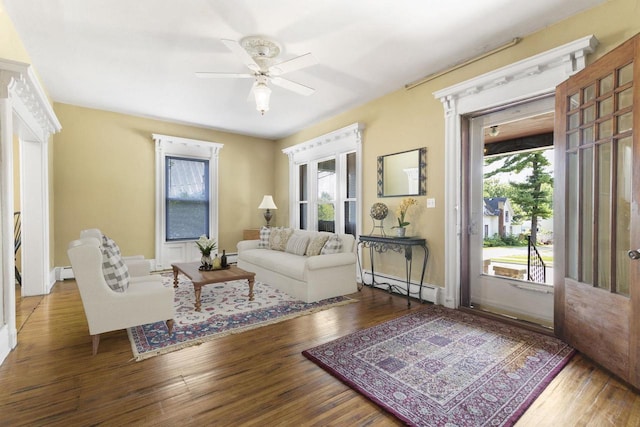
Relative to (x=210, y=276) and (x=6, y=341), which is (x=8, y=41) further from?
(x=210, y=276)

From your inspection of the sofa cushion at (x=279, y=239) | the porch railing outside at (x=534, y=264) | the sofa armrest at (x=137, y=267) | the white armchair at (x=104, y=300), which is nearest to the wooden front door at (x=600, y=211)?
the porch railing outside at (x=534, y=264)

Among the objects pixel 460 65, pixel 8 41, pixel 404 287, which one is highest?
pixel 460 65

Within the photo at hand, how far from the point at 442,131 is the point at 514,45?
106 centimetres

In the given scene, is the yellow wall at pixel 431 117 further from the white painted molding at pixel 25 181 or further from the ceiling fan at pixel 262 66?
the white painted molding at pixel 25 181

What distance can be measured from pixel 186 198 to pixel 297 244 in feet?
9.25

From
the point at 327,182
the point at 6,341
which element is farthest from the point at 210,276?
the point at 327,182

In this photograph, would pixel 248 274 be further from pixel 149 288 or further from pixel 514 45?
pixel 514 45

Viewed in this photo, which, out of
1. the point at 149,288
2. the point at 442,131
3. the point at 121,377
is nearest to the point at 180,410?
the point at 121,377

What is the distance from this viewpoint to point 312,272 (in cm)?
381

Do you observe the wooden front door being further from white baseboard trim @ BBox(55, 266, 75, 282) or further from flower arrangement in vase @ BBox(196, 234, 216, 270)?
white baseboard trim @ BBox(55, 266, 75, 282)

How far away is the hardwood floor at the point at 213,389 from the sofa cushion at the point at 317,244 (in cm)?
158

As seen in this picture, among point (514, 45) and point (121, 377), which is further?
point (514, 45)

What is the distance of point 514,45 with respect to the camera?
311 cm

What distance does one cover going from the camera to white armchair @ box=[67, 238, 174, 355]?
2422mm
